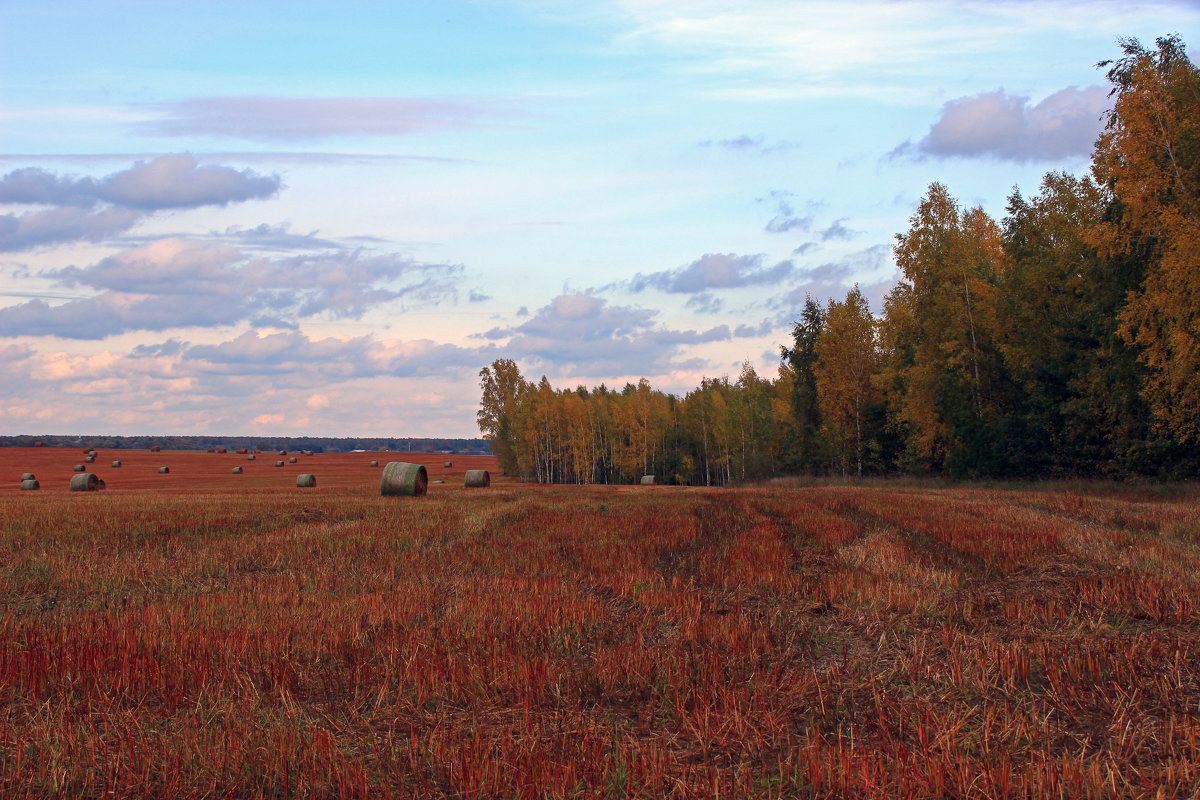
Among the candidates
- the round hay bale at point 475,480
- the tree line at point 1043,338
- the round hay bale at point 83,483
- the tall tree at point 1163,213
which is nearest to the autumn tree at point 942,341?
the tree line at point 1043,338

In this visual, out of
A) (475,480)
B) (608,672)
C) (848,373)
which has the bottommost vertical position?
(475,480)

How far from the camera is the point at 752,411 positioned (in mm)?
78625

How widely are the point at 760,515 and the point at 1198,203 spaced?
17.8m

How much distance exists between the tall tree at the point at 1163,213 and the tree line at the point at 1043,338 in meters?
0.06

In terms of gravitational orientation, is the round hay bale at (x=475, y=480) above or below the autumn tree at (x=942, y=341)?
below

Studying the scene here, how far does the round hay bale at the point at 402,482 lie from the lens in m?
34.7

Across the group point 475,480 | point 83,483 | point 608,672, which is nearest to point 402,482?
point 475,480

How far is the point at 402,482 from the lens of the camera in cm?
3475

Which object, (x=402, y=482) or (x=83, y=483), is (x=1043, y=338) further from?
(x=83, y=483)

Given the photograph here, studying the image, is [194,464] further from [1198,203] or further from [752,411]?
[1198,203]

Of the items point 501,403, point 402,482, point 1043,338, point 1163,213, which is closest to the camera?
point 1163,213

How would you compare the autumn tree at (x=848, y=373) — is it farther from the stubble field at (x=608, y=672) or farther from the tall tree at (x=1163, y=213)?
the stubble field at (x=608, y=672)

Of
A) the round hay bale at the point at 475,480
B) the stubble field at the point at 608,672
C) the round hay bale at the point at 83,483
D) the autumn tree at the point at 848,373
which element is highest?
the autumn tree at the point at 848,373

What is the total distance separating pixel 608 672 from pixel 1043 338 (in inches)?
1563
